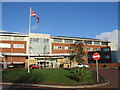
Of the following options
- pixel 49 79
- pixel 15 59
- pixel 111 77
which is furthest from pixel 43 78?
pixel 15 59

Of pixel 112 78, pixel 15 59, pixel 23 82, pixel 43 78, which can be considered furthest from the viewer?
pixel 15 59

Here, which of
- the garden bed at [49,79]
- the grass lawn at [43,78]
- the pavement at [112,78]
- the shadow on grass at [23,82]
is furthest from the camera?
the grass lawn at [43,78]

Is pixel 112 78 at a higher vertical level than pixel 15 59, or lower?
lower

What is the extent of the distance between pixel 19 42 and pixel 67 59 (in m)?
17.2

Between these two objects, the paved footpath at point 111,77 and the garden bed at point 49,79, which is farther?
the garden bed at point 49,79

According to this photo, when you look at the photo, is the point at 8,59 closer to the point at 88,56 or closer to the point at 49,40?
the point at 49,40

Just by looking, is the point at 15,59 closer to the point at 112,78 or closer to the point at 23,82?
the point at 23,82

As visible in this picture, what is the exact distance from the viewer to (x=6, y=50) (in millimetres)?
54562

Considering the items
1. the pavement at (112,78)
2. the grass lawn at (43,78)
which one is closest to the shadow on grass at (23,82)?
the grass lawn at (43,78)

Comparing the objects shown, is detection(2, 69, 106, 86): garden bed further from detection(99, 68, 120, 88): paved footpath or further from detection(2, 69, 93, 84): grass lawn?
detection(99, 68, 120, 88): paved footpath

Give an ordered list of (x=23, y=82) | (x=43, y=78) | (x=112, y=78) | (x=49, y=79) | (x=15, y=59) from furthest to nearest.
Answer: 1. (x=15, y=59)
2. (x=112, y=78)
3. (x=43, y=78)
4. (x=49, y=79)
5. (x=23, y=82)

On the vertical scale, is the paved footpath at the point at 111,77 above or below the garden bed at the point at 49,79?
below

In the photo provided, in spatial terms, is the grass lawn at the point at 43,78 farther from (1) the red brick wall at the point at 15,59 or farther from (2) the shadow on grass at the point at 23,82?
(1) the red brick wall at the point at 15,59

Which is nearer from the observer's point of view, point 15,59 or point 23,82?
point 23,82
